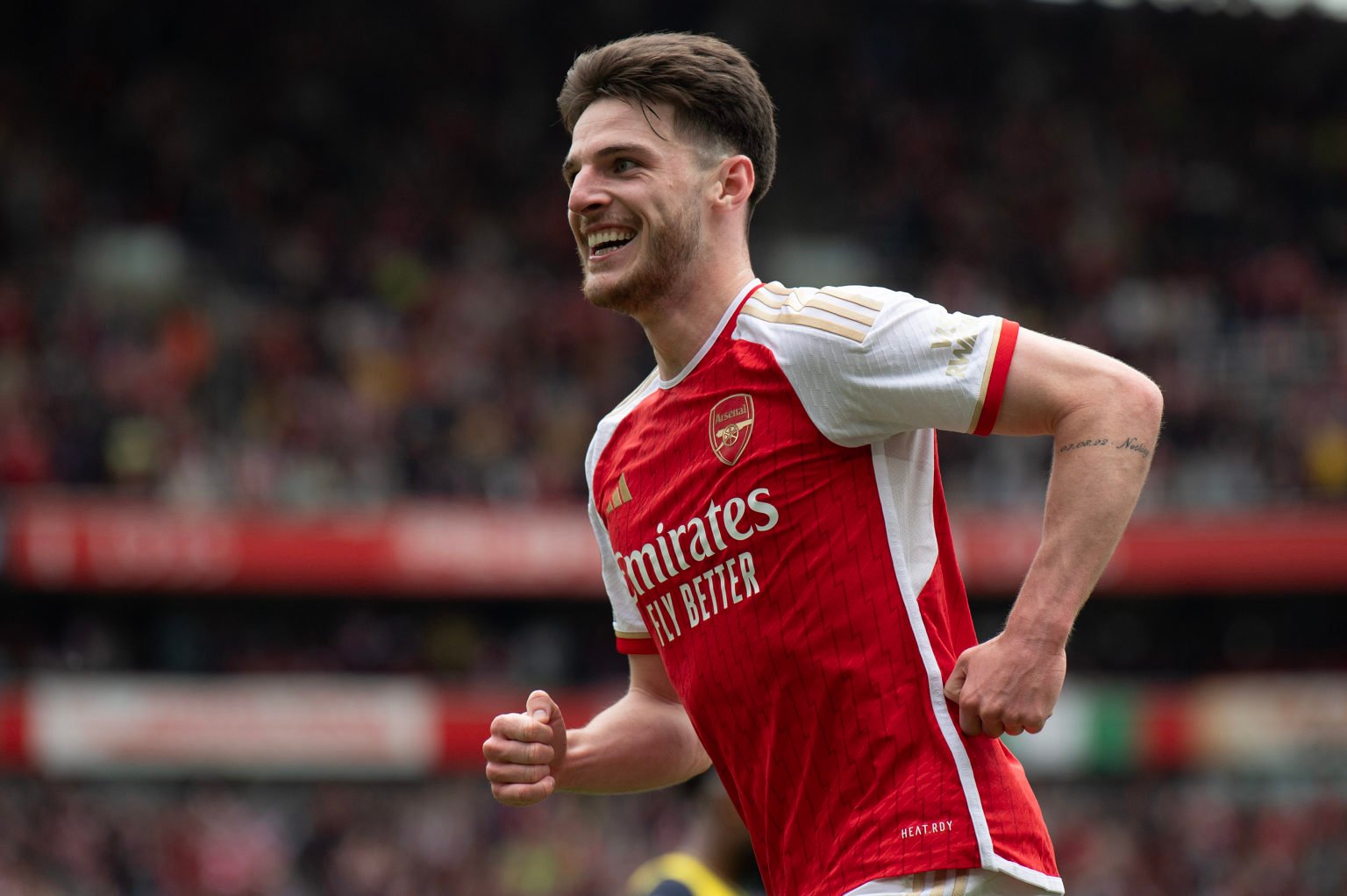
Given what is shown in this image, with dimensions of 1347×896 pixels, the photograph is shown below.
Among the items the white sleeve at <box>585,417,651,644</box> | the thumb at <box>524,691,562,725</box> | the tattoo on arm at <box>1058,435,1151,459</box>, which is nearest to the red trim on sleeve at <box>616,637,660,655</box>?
the white sleeve at <box>585,417,651,644</box>

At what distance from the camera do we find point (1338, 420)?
59.5 feet

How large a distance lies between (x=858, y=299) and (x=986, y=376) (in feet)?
0.93

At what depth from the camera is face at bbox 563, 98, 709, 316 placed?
10.2 ft

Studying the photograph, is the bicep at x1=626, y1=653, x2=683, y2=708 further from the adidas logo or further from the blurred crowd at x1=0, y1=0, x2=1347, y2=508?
the blurred crowd at x1=0, y1=0, x2=1347, y2=508

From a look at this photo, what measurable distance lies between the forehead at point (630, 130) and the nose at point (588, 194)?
0.14 ft

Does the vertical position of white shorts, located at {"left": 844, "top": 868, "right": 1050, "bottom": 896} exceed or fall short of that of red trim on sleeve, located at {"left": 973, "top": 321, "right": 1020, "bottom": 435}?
it falls short

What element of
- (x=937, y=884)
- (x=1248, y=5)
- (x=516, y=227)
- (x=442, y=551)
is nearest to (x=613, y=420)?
(x=937, y=884)

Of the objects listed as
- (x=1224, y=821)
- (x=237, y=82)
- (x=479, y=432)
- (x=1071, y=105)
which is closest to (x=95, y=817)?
(x=479, y=432)

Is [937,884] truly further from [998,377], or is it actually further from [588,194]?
[588,194]

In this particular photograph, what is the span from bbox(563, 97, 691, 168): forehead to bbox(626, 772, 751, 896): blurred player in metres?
2.76

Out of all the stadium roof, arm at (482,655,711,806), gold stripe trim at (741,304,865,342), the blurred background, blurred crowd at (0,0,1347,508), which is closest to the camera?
gold stripe trim at (741,304,865,342)

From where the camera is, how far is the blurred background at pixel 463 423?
15523mm

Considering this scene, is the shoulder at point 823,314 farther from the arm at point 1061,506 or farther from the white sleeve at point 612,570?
the white sleeve at point 612,570

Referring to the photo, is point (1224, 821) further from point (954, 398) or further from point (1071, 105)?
point (954, 398)
